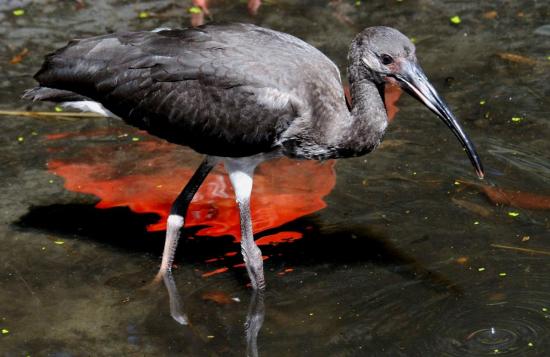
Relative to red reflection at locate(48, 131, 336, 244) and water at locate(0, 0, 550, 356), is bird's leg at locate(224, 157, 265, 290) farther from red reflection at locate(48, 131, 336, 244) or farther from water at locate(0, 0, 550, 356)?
red reflection at locate(48, 131, 336, 244)

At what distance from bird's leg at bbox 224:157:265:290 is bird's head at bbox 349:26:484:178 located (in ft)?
3.30

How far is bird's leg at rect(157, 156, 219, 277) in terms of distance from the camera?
23.4 ft

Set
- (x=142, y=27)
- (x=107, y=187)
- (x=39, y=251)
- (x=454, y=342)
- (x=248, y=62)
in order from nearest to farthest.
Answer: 1. (x=454, y=342)
2. (x=248, y=62)
3. (x=39, y=251)
4. (x=107, y=187)
5. (x=142, y=27)

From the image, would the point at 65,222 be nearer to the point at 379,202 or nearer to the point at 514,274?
the point at 379,202

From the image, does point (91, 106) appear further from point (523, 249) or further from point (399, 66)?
point (523, 249)

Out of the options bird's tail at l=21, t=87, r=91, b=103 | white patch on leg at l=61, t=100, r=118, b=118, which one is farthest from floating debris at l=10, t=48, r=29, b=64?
white patch on leg at l=61, t=100, r=118, b=118

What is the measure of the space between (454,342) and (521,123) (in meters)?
2.95

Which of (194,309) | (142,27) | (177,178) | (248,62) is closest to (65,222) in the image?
(177,178)

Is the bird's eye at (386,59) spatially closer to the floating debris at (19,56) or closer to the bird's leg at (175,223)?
the bird's leg at (175,223)

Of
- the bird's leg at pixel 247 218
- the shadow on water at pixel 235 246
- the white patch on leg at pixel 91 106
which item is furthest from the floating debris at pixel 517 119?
the white patch on leg at pixel 91 106

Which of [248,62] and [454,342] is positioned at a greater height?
[248,62]

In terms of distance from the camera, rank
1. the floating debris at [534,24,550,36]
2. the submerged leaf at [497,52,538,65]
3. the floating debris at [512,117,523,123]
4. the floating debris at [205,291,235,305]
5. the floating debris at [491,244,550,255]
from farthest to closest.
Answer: the floating debris at [534,24,550,36] < the submerged leaf at [497,52,538,65] < the floating debris at [512,117,523,123] < the floating debris at [491,244,550,255] < the floating debris at [205,291,235,305]

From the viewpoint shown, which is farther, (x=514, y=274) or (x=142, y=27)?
(x=142, y=27)

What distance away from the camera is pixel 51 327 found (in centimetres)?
652
